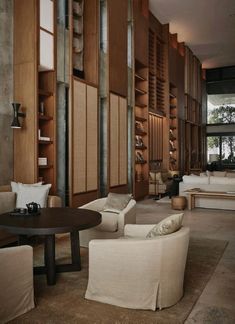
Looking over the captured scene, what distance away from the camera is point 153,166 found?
405 inches

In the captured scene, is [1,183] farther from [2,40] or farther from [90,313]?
[90,313]

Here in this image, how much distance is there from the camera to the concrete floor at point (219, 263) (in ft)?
7.98

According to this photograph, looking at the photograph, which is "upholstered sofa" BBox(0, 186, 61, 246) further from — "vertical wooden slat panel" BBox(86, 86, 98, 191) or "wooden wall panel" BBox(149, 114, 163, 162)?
"wooden wall panel" BBox(149, 114, 163, 162)

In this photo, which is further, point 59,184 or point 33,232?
point 59,184

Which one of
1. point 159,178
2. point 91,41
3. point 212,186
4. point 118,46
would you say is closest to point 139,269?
point 212,186

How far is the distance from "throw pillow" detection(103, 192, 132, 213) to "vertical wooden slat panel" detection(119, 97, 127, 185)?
10.3 feet

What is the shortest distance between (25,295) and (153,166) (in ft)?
26.5

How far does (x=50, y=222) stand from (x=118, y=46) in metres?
5.56

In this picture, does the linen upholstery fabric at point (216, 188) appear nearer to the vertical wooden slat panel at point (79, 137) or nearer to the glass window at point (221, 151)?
the vertical wooden slat panel at point (79, 137)

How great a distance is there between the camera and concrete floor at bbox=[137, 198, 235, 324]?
2.43 metres

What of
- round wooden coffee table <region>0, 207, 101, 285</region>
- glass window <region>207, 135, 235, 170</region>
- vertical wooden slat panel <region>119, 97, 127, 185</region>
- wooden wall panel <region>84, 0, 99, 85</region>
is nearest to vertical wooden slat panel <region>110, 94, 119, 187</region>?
vertical wooden slat panel <region>119, 97, 127, 185</region>

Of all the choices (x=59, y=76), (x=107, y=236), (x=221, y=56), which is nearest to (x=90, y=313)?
(x=107, y=236)

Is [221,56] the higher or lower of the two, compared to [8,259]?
higher

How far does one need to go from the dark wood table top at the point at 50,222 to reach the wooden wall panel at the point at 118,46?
430 cm
